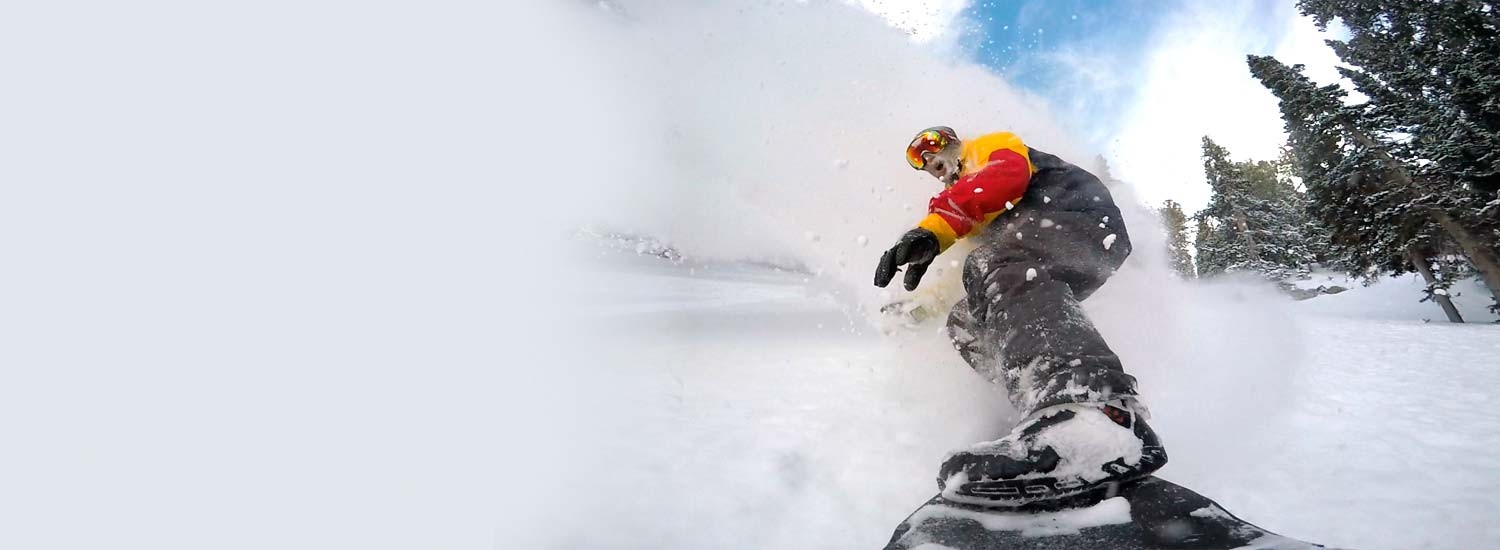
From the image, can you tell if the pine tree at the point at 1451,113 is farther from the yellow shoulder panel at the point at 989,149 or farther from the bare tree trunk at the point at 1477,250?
the yellow shoulder panel at the point at 989,149

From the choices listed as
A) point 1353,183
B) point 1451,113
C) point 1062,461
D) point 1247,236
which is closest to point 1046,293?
point 1062,461

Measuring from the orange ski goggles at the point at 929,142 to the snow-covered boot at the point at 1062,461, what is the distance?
145 centimetres

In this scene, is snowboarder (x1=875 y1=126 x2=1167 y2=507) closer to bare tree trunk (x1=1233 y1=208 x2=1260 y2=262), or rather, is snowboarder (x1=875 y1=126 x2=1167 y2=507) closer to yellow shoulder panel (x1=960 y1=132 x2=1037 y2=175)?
yellow shoulder panel (x1=960 y1=132 x2=1037 y2=175)

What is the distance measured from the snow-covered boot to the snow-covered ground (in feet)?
2.09

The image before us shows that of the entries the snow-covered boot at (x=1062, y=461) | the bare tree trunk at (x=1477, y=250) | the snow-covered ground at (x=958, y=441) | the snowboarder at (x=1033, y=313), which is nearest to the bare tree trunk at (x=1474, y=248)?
the bare tree trunk at (x=1477, y=250)

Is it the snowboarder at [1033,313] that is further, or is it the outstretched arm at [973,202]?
the outstretched arm at [973,202]

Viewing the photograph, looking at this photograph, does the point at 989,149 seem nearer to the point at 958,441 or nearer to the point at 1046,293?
the point at 1046,293

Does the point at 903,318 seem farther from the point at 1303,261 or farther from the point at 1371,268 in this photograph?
the point at 1303,261

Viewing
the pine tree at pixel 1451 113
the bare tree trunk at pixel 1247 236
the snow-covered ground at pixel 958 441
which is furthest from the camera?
the bare tree trunk at pixel 1247 236

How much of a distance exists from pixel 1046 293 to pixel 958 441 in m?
1.07

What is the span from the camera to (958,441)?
2762 mm

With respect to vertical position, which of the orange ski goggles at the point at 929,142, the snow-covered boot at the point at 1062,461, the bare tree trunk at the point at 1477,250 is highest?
the bare tree trunk at the point at 1477,250

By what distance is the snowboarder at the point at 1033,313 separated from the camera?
1.50 metres

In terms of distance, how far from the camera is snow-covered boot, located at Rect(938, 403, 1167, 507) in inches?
58.4
